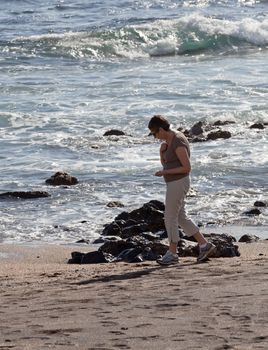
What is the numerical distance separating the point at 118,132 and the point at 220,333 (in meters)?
13.3

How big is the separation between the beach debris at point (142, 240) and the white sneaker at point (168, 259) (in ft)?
1.67

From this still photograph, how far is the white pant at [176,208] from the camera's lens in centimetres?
995

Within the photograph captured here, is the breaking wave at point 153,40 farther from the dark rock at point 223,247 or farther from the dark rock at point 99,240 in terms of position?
the dark rock at point 223,247

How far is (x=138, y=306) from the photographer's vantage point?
7.70 meters

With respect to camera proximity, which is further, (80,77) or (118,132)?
(80,77)

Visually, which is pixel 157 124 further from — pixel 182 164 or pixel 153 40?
pixel 153 40

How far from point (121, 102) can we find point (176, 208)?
13780 mm

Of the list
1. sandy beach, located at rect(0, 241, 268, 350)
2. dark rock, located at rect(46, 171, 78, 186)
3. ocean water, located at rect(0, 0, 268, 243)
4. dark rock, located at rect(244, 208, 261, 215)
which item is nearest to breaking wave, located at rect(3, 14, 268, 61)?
ocean water, located at rect(0, 0, 268, 243)

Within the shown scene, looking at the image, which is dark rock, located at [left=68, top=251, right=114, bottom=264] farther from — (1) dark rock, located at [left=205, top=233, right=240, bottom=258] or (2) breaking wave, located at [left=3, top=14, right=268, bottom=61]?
(2) breaking wave, located at [left=3, top=14, right=268, bottom=61]

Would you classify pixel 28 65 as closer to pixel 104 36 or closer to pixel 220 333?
pixel 104 36

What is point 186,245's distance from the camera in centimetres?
1107

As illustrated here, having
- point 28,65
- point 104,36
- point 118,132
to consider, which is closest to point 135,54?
point 104,36

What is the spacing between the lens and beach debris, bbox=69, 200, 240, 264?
10.8 m

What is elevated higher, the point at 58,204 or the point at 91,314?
the point at 91,314
